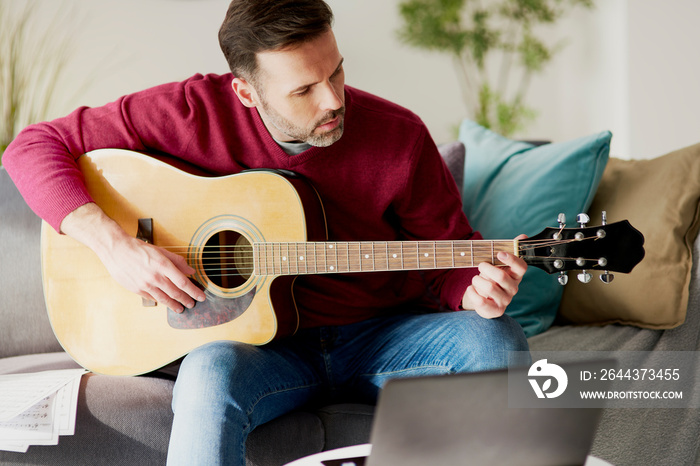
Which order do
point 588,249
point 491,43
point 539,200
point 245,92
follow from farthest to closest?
point 491,43 < point 539,200 < point 245,92 < point 588,249

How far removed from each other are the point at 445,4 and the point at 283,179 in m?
2.23

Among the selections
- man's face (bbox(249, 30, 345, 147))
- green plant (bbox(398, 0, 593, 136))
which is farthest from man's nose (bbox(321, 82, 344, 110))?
green plant (bbox(398, 0, 593, 136))

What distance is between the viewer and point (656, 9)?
281 cm

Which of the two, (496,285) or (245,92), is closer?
(496,285)

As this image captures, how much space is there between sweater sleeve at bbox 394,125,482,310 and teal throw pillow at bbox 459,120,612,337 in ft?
0.88

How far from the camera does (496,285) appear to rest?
1.07m

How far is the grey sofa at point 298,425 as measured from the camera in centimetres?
109

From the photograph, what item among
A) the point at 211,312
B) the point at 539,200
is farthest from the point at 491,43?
the point at 211,312

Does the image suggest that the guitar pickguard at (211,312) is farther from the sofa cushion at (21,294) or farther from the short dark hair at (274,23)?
the sofa cushion at (21,294)

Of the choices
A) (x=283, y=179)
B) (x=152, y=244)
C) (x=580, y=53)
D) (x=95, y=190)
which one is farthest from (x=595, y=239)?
(x=580, y=53)

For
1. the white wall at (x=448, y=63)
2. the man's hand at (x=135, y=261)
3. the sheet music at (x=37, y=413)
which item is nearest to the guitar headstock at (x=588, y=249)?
the man's hand at (x=135, y=261)

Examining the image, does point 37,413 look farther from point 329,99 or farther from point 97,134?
point 329,99

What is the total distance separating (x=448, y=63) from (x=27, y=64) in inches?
81.6

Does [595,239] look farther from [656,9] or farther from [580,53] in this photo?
[580,53]
